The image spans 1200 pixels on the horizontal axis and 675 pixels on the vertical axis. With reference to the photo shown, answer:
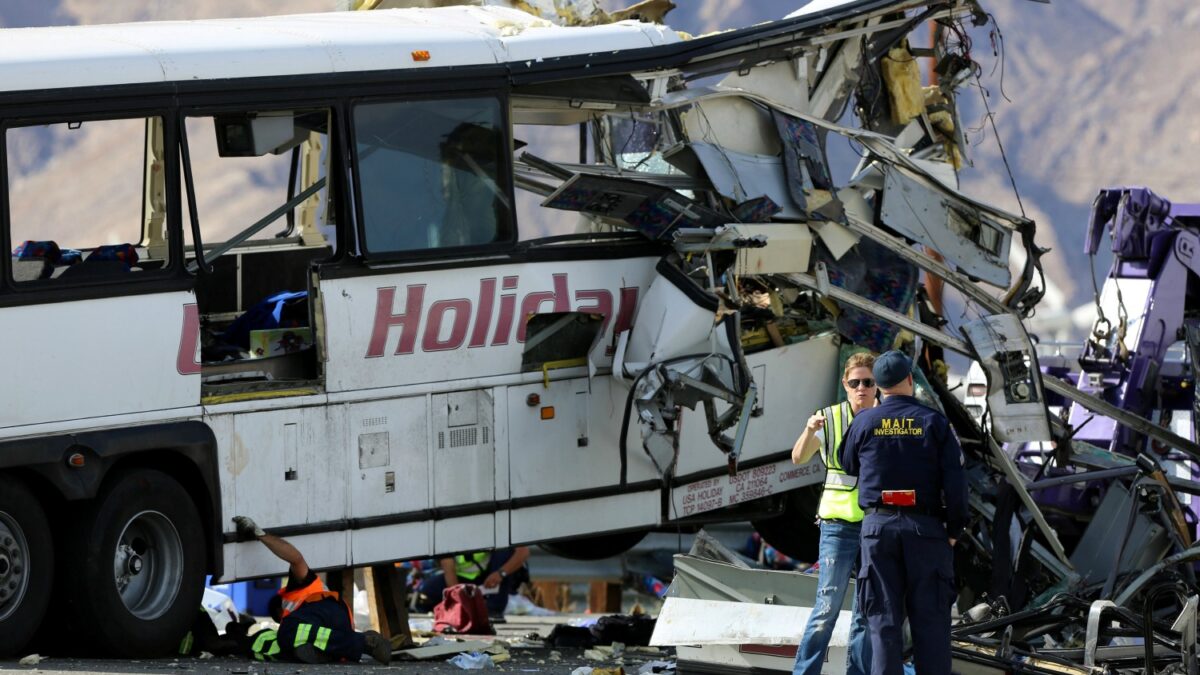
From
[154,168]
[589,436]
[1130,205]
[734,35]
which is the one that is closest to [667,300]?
[589,436]

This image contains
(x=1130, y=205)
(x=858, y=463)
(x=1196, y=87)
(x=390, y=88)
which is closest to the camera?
(x=858, y=463)

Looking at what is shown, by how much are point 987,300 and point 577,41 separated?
3207 mm

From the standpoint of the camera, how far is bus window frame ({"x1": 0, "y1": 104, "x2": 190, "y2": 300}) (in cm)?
931

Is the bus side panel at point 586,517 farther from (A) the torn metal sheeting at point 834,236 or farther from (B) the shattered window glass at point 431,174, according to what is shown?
(A) the torn metal sheeting at point 834,236

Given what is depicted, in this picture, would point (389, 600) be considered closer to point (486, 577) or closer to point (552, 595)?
point (486, 577)

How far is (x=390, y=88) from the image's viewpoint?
35.3 ft

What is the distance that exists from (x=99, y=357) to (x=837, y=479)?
11.3 feet

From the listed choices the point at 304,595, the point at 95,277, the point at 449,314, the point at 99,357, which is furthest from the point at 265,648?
the point at 95,277

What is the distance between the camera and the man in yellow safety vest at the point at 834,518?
29.4ft

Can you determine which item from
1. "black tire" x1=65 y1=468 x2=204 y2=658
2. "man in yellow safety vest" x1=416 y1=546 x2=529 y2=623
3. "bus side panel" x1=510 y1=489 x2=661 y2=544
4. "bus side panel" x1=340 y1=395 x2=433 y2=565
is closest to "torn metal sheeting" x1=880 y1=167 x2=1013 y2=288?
"bus side panel" x1=510 y1=489 x2=661 y2=544

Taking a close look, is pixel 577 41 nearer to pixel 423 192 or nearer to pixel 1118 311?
pixel 423 192

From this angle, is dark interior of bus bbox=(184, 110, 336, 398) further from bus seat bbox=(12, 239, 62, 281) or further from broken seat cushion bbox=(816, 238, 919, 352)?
broken seat cushion bbox=(816, 238, 919, 352)

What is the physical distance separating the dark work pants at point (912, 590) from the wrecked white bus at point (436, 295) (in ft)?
9.68

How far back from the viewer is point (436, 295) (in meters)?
10.9
